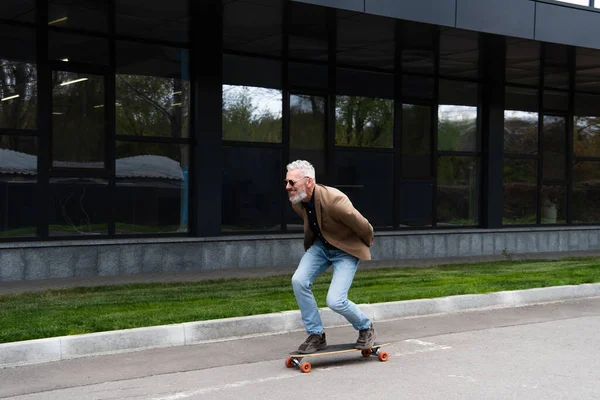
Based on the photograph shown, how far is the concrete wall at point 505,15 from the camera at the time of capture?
43.0 feet

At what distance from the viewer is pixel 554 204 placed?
19.5 metres

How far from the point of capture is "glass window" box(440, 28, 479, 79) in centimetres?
1483

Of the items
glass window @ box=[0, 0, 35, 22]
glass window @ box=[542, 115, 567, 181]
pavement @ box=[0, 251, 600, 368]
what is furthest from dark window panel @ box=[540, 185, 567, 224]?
glass window @ box=[0, 0, 35, 22]

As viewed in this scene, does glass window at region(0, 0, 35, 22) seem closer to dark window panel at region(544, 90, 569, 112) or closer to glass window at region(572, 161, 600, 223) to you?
dark window panel at region(544, 90, 569, 112)

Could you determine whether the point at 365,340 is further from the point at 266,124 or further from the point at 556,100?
the point at 556,100

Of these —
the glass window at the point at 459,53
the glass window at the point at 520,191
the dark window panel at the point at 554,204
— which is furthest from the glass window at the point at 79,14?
the dark window panel at the point at 554,204

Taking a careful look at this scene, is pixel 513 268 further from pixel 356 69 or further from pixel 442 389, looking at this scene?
pixel 442 389

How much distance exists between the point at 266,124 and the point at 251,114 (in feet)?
1.33

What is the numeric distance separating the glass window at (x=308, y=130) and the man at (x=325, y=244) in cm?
799

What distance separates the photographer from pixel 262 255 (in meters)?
14.2

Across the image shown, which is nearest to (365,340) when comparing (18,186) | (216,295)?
(216,295)

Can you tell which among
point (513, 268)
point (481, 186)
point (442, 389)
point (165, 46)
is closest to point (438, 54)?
point (481, 186)

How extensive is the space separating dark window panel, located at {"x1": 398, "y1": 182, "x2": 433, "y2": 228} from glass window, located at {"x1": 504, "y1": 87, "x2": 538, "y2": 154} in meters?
2.61

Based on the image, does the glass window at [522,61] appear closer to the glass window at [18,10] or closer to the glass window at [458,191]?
the glass window at [458,191]
